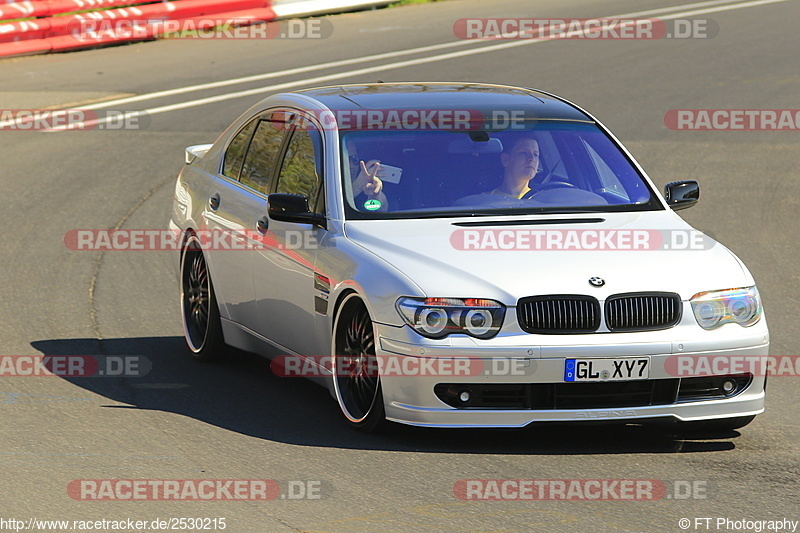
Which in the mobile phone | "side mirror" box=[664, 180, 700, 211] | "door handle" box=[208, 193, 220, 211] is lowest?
"door handle" box=[208, 193, 220, 211]

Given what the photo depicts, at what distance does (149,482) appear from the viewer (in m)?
6.23

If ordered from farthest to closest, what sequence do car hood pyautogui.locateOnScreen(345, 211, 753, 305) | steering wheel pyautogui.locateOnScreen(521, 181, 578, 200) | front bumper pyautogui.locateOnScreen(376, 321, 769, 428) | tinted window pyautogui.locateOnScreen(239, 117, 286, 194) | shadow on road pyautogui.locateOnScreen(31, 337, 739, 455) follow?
tinted window pyautogui.locateOnScreen(239, 117, 286, 194) < steering wheel pyautogui.locateOnScreen(521, 181, 578, 200) < shadow on road pyautogui.locateOnScreen(31, 337, 739, 455) < car hood pyautogui.locateOnScreen(345, 211, 753, 305) < front bumper pyautogui.locateOnScreen(376, 321, 769, 428)

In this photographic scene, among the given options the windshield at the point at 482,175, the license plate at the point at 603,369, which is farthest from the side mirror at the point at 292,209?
the license plate at the point at 603,369

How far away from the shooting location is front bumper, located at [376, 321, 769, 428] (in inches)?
259

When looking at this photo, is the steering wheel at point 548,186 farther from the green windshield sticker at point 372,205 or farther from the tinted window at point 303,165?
the tinted window at point 303,165

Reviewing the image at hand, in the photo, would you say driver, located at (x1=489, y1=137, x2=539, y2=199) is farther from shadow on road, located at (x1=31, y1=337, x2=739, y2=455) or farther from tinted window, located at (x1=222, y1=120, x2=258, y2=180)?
tinted window, located at (x1=222, y1=120, x2=258, y2=180)

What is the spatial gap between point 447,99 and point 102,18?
1493 centimetres

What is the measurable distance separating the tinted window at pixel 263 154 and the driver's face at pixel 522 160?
1.47m

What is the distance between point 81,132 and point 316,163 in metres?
9.96

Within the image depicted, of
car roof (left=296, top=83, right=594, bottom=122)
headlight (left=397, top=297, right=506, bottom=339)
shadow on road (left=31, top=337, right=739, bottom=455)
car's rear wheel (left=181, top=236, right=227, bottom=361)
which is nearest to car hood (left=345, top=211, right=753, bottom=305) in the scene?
headlight (left=397, top=297, right=506, bottom=339)

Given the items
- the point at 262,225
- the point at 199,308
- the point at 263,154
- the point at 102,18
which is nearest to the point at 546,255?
the point at 262,225

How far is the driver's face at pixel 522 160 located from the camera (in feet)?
26.2

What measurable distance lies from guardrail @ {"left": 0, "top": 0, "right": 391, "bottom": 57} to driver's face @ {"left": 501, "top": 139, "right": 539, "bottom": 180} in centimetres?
1468

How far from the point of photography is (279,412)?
7711mm
